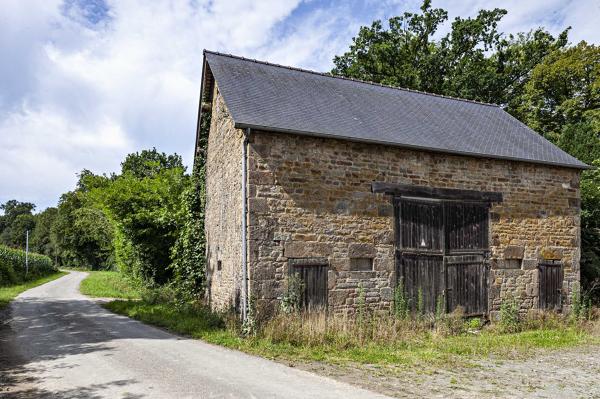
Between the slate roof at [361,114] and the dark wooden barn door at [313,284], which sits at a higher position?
the slate roof at [361,114]

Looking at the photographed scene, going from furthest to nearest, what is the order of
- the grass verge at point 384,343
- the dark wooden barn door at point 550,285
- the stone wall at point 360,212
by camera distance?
the dark wooden barn door at point 550,285, the stone wall at point 360,212, the grass verge at point 384,343

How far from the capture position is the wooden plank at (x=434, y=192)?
11.4 meters

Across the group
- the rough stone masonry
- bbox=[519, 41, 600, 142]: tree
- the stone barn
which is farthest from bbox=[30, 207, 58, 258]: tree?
the rough stone masonry

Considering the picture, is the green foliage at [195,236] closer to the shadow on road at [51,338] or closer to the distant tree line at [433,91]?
the distant tree line at [433,91]

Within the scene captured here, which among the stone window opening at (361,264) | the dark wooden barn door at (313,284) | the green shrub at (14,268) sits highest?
the stone window opening at (361,264)

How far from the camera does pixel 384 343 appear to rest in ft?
31.4

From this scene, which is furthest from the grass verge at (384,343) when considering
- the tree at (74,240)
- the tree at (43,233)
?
the tree at (43,233)

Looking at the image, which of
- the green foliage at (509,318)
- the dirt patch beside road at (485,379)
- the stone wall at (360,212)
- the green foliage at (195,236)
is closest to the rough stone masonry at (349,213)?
the stone wall at (360,212)

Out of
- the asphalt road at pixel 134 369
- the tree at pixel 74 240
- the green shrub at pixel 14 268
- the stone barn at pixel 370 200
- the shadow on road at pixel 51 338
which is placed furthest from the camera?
the tree at pixel 74 240

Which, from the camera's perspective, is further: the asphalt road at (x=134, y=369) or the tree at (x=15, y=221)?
the tree at (x=15, y=221)

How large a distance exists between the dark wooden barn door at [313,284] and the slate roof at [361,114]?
9.77 ft

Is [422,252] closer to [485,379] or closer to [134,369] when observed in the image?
[485,379]

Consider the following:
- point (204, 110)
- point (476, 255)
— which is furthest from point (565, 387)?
point (204, 110)

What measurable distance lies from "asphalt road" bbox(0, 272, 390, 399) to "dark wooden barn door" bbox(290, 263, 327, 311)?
2408 millimetres
